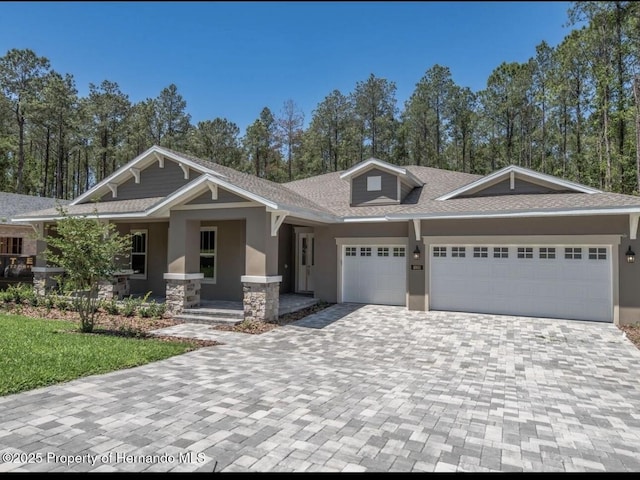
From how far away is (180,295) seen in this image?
10992 mm

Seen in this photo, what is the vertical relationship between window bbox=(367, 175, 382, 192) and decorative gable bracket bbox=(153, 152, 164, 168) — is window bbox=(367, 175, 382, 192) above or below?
below

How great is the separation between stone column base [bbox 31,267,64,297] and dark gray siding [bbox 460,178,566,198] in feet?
48.8

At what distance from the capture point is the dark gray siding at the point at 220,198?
414 inches

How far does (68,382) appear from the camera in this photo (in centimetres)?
540

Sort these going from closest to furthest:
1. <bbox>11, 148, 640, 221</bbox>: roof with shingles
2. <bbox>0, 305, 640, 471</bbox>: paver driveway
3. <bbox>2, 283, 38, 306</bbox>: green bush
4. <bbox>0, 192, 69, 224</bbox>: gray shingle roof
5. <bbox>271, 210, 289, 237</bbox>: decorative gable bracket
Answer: <bbox>0, 305, 640, 471</bbox>: paver driveway < <bbox>271, 210, 289, 237</bbox>: decorative gable bracket < <bbox>11, 148, 640, 221</bbox>: roof with shingles < <bbox>2, 283, 38, 306</bbox>: green bush < <bbox>0, 192, 69, 224</bbox>: gray shingle roof

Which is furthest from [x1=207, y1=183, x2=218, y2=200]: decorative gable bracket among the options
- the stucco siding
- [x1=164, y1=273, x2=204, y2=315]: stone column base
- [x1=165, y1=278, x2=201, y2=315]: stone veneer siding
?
the stucco siding

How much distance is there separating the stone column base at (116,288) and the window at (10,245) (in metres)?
11.1

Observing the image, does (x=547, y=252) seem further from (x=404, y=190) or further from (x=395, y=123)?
(x=395, y=123)

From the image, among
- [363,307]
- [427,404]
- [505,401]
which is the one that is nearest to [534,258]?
[363,307]

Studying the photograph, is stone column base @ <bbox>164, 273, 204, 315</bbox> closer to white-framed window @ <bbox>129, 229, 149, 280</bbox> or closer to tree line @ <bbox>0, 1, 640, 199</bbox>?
white-framed window @ <bbox>129, 229, 149, 280</bbox>

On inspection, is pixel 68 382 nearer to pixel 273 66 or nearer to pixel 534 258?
pixel 273 66

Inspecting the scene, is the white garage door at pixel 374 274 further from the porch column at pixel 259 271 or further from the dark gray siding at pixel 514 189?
the porch column at pixel 259 271

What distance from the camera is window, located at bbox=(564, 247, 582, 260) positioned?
1060 cm

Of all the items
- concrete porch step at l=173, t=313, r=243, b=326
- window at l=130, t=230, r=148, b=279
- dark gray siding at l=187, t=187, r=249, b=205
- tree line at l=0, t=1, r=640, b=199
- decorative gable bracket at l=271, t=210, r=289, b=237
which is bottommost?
concrete porch step at l=173, t=313, r=243, b=326
